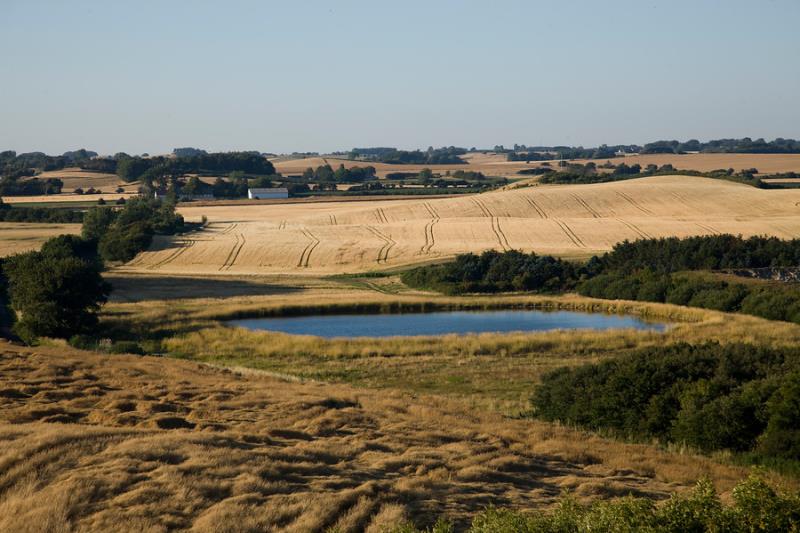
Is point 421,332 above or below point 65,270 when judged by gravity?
below

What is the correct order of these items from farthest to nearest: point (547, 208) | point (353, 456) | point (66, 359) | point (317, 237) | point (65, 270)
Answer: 1. point (547, 208)
2. point (317, 237)
3. point (65, 270)
4. point (66, 359)
5. point (353, 456)

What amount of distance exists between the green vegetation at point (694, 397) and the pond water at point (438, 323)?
18236 millimetres

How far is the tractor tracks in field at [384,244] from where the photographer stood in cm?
7625

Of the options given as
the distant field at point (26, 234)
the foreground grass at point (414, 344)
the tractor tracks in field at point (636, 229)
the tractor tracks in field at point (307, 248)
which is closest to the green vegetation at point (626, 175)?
the tractor tracks in field at point (636, 229)

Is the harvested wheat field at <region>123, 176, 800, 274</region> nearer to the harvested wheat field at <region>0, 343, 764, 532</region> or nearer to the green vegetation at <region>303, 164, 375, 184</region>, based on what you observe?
the green vegetation at <region>303, 164, 375, 184</region>

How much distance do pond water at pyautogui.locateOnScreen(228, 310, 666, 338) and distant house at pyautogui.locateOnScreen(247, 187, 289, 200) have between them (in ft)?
256

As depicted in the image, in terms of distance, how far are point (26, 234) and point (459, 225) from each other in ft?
135

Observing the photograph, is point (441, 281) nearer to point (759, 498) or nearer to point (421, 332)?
point (421, 332)

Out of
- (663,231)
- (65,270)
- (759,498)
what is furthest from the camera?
(663,231)

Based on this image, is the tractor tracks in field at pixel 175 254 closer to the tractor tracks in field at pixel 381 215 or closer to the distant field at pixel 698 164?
the tractor tracks in field at pixel 381 215

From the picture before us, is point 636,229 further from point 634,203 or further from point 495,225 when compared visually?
point 634,203

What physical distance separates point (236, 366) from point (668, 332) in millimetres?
19922

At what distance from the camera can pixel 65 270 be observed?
45.5 m

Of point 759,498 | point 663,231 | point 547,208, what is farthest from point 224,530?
point 547,208
